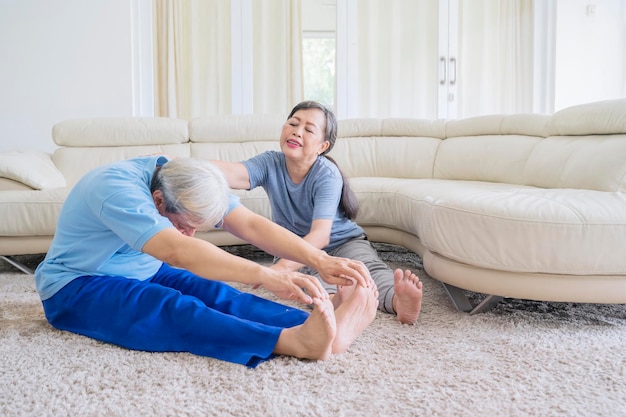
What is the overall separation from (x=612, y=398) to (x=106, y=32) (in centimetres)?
445

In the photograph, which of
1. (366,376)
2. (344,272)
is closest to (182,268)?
(344,272)

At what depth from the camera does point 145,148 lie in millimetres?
3471

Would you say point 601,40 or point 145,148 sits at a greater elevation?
point 601,40

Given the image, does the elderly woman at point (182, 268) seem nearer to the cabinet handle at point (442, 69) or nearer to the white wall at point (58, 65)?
the white wall at point (58, 65)

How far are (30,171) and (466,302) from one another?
2.20 meters

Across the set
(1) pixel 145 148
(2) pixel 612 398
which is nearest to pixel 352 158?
(1) pixel 145 148

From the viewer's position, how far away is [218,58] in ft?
17.0

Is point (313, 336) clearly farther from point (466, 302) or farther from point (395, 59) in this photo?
point (395, 59)

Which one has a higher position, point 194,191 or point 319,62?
point 319,62

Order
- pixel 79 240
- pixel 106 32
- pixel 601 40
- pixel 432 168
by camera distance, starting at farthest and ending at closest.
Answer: pixel 601 40
pixel 106 32
pixel 432 168
pixel 79 240

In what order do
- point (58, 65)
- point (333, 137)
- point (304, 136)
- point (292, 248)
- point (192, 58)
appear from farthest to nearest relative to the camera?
1. point (192, 58)
2. point (58, 65)
3. point (333, 137)
4. point (304, 136)
5. point (292, 248)

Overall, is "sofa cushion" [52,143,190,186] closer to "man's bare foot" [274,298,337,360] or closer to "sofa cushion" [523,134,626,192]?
"sofa cushion" [523,134,626,192]

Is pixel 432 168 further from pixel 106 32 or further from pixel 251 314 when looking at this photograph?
pixel 106 32

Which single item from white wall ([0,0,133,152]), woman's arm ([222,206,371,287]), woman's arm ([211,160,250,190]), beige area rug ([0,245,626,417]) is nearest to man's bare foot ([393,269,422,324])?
beige area rug ([0,245,626,417])
